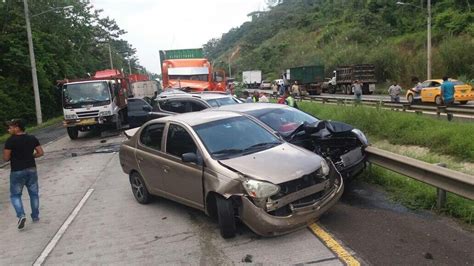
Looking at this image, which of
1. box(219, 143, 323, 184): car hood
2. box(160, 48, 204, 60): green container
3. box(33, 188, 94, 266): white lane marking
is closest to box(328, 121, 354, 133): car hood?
box(219, 143, 323, 184): car hood

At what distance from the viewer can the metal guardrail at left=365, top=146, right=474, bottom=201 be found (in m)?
5.59

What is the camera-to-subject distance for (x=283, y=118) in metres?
9.13

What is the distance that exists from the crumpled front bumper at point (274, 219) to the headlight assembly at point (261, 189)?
4.4 inches

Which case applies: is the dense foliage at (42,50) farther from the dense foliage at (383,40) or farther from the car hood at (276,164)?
the dense foliage at (383,40)

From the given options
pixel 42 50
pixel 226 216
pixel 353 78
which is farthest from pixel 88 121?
pixel 353 78

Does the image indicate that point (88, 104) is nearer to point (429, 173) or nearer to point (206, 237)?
point (206, 237)

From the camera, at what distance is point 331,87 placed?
4584 centimetres

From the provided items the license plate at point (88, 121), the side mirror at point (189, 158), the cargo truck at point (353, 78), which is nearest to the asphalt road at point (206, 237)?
the side mirror at point (189, 158)

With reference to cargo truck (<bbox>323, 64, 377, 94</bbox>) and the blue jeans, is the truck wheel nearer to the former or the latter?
the blue jeans

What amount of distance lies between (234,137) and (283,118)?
2.60m

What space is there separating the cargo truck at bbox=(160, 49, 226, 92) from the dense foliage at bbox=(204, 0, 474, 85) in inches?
709

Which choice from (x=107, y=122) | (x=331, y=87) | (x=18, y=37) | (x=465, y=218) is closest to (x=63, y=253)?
(x=465, y=218)

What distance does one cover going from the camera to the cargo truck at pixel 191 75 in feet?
92.0

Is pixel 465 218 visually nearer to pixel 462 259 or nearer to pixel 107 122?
pixel 462 259
